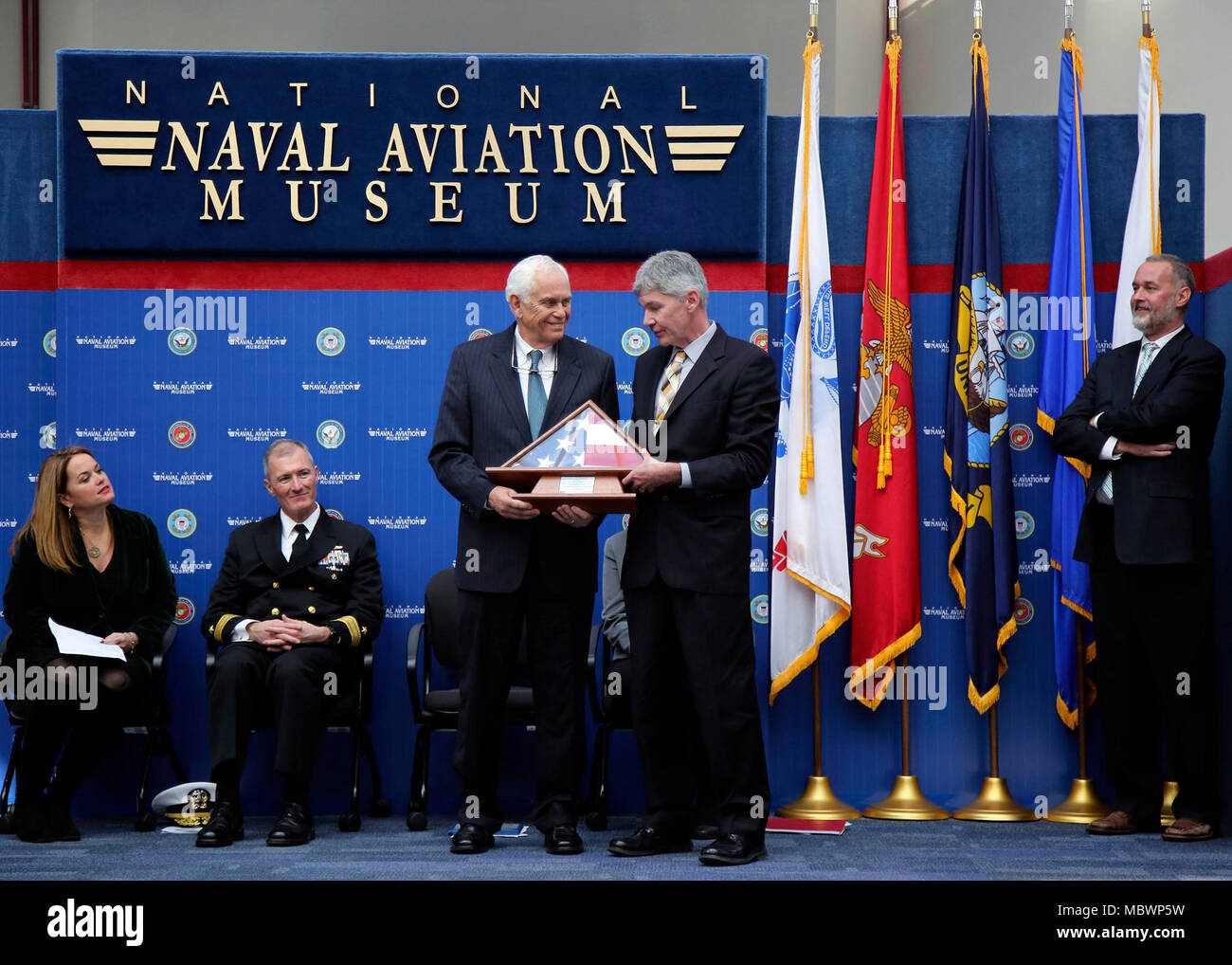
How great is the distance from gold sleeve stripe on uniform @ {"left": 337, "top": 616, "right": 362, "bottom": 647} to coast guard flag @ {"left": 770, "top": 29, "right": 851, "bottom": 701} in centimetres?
159

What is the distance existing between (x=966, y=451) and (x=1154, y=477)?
2.50 feet

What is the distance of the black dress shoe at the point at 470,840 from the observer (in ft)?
13.6

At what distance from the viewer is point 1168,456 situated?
14.7 feet

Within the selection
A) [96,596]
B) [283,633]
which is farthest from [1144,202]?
[96,596]

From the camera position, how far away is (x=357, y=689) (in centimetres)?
487

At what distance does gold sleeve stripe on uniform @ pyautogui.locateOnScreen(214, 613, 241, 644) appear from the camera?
4695mm

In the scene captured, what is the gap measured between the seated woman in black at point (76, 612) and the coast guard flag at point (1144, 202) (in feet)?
12.6

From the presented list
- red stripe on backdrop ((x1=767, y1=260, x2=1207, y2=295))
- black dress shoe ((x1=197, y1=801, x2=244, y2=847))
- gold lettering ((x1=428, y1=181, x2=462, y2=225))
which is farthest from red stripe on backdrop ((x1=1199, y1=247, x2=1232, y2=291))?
black dress shoe ((x1=197, y1=801, x2=244, y2=847))

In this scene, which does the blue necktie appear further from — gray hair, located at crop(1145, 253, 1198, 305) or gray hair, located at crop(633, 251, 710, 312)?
gray hair, located at crop(1145, 253, 1198, 305)

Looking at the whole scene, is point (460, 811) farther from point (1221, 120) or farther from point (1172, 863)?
point (1221, 120)

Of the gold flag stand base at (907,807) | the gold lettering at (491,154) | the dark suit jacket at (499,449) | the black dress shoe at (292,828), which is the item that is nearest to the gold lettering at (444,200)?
the gold lettering at (491,154)

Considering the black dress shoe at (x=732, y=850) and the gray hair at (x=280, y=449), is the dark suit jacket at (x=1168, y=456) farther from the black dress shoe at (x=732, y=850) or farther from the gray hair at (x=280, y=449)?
the gray hair at (x=280, y=449)

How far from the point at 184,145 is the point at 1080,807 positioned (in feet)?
14.4
